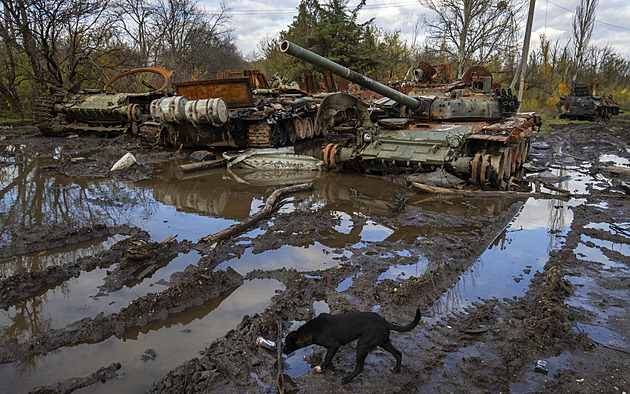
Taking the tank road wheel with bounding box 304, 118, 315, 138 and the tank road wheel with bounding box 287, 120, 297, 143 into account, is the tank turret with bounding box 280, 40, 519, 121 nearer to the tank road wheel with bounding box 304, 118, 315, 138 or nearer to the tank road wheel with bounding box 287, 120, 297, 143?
the tank road wheel with bounding box 287, 120, 297, 143

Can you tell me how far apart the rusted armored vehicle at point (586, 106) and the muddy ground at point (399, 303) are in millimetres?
21119

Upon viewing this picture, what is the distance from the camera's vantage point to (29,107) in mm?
22500

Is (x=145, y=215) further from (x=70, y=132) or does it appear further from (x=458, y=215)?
(x=70, y=132)

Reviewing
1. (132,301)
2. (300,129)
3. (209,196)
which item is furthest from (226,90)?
(132,301)

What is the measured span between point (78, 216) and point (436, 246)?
532 cm

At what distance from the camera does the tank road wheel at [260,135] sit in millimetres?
11297

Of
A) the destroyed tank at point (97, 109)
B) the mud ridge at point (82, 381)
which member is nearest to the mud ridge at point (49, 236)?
the mud ridge at point (82, 381)

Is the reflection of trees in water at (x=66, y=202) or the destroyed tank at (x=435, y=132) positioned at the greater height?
the destroyed tank at (x=435, y=132)

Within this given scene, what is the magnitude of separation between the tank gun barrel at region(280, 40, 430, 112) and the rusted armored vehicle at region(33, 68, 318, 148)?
3.79m

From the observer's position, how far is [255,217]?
245 inches

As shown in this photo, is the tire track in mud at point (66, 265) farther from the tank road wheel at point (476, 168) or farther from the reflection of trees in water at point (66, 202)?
the tank road wheel at point (476, 168)

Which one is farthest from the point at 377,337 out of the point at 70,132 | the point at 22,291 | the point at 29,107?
the point at 29,107

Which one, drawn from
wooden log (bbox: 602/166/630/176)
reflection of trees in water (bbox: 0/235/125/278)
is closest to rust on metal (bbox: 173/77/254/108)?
reflection of trees in water (bbox: 0/235/125/278)

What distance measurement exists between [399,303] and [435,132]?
5.73 m
